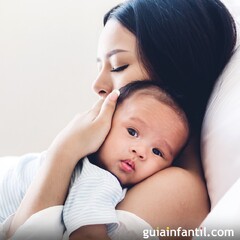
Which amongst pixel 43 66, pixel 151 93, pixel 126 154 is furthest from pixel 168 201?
pixel 43 66

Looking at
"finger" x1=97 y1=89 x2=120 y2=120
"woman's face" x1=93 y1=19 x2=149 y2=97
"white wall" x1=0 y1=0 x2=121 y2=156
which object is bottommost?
"white wall" x1=0 y1=0 x2=121 y2=156

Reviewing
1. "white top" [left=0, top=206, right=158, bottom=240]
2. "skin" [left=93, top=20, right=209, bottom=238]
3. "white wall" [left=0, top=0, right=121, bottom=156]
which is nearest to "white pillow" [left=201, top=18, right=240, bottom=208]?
"skin" [left=93, top=20, right=209, bottom=238]

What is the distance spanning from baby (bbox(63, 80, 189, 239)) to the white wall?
38.8 inches

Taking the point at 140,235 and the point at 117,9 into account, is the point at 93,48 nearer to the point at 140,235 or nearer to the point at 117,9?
the point at 117,9

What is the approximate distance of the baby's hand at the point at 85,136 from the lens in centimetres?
76

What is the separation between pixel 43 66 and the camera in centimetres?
181

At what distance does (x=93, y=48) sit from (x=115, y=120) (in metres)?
1.06

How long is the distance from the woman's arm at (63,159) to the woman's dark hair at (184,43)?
0.44 feet

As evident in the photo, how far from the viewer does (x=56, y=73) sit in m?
1.80

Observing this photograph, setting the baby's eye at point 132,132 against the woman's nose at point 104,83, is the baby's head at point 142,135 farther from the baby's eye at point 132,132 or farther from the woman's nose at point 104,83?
the woman's nose at point 104,83

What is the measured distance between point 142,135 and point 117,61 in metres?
0.21

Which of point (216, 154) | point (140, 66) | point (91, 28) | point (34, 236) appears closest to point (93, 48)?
point (91, 28)

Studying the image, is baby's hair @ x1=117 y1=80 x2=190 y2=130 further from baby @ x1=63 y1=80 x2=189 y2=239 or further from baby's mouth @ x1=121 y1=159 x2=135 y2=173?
baby's mouth @ x1=121 y1=159 x2=135 y2=173

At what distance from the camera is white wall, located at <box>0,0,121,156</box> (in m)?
1.80
